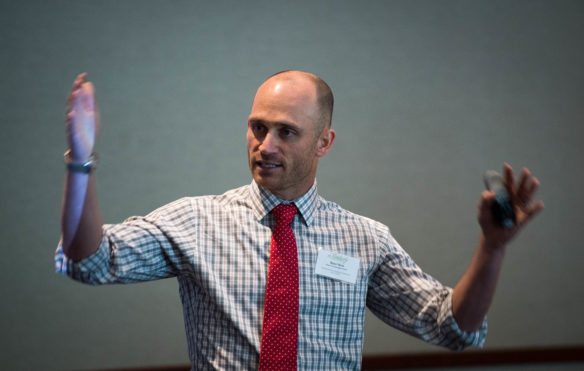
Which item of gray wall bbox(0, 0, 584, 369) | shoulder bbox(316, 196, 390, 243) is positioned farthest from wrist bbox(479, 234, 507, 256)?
gray wall bbox(0, 0, 584, 369)

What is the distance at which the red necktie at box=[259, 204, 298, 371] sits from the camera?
139 cm

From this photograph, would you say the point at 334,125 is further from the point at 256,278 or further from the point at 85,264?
the point at 85,264

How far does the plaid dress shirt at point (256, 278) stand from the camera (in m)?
1.40

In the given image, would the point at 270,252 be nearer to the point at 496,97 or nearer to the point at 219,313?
the point at 219,313

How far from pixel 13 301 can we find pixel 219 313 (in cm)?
193

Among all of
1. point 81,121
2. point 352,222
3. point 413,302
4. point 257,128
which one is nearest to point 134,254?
point 81,121

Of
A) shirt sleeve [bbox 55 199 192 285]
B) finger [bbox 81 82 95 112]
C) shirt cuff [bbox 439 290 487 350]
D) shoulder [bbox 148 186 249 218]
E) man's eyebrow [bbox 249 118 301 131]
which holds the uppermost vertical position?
finger [bbox 81 82 95 112]

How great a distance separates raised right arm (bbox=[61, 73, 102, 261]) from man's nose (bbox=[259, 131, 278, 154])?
53 centimetres

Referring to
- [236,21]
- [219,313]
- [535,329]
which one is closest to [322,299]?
[219,313]

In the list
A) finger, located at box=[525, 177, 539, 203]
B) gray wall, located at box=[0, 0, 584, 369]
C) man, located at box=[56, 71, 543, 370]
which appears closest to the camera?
finger, located at box=[525, 177, 539, 203]

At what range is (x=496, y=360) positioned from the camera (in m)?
3.16

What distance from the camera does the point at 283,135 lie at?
155cm

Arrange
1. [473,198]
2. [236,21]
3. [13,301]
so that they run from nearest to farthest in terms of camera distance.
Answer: [13,301]
[236,21]
[473,198]

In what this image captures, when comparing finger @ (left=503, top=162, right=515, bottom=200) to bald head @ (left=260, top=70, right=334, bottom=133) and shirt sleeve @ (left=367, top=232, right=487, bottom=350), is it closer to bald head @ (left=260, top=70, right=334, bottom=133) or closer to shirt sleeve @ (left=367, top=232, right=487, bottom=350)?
shirt sleeve @ (left=367, top=232, right=487, bottom=350)
